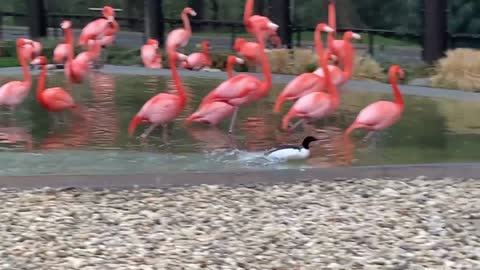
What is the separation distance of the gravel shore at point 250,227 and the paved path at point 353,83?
A: 504cm

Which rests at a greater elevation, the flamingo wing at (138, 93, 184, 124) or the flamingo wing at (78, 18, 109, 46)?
the flamingo wing at (78, 18, 109, 46)

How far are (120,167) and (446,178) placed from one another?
2390 mm

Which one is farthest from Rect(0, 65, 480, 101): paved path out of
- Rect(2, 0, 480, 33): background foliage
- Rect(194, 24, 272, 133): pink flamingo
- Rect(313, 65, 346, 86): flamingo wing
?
Rect(2, 0, 480, 33): background foliage

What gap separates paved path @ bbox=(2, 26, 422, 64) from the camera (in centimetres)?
1689

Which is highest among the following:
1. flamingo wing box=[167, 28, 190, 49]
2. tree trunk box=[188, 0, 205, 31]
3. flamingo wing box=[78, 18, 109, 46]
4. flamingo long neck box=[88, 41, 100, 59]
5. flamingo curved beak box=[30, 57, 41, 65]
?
tree trunk box=[188, 0, 205, 31]

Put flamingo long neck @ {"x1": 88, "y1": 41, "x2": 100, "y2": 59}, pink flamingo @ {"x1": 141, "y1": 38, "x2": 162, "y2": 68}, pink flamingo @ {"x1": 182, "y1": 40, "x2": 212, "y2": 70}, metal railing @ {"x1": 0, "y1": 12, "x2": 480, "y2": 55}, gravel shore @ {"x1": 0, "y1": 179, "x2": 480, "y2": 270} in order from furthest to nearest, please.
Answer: metal railing @ {"x1": 0, "y1": 12, "x2": 480, "y2": 55}, pink flamingo @ {"x1": 141, "y1": 38, "x2": 162, "y2": 68}, pink flamingo @ {"x1": 182, "y1": 40, "x2": 212, "y2": 70}, flamingo long neck @ {"x1": 88, "y1": 41, "x2": 100, "y2": 59}, gravel shore @ {"x1": 0, "y1": 179, "x2": 480, "y2": 270}

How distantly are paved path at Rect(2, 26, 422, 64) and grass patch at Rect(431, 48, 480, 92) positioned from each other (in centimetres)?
267

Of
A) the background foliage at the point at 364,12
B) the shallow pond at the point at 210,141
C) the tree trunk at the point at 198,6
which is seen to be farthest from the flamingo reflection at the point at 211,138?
the tree trunk at the point at 198,6

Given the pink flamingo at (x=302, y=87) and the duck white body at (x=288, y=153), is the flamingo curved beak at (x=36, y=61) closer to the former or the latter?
the pink flamingo at (x=302, y=87)

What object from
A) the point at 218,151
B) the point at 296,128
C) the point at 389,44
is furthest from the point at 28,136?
the point at 389,44

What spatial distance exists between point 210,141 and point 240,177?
6.11 ft

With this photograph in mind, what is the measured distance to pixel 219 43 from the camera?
20.5 metres

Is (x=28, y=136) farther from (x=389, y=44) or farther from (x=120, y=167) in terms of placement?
(x=389, y=44)

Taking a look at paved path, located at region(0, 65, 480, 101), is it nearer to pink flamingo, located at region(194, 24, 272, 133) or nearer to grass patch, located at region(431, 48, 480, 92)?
grass patch, located at region(431, 48, 480, 92)
